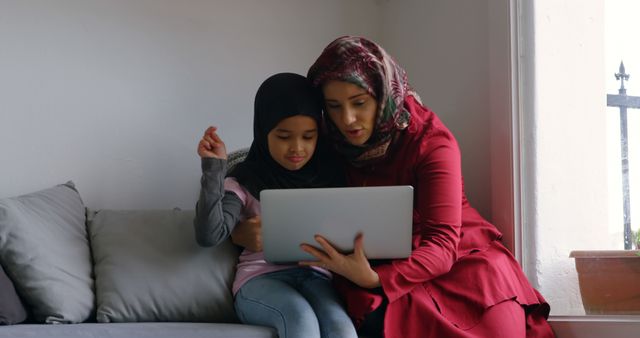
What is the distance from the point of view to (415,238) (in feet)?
6.38

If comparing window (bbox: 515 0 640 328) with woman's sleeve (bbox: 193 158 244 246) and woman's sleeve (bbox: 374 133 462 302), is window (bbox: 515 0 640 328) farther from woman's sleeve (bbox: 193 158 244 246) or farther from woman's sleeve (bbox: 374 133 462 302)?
woman's sleeve (bbox: 193 158 244 246)

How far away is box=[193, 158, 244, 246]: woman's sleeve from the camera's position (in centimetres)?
186

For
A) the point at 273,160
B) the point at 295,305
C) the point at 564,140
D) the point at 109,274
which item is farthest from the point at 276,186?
the point at 564,140

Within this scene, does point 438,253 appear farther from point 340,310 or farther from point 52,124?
point 52,124

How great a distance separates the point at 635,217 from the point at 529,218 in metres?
0.30

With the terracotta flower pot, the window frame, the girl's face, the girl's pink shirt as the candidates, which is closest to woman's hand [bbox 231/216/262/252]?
the girl's pink shirt

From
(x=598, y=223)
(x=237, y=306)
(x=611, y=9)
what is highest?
(x=611, y=9)

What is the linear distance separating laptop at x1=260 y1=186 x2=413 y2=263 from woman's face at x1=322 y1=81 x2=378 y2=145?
11.1 inches

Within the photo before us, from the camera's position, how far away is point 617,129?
2.12 meters

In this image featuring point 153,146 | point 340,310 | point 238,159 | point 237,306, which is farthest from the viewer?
point 153,146

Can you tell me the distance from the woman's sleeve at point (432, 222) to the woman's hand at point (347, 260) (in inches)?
2.3

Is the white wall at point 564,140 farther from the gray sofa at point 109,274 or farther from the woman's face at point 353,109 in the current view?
the gray sofa at point 109,274

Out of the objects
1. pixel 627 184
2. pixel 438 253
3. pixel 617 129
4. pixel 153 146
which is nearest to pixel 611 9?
pixel 617 129

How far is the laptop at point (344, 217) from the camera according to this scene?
1.68m
